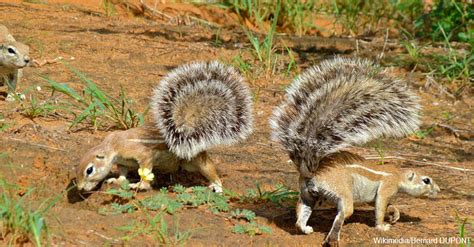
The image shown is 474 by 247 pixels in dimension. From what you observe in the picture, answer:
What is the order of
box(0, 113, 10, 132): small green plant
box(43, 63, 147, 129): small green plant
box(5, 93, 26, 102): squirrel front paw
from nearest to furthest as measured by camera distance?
box(0, 113, 10, 132): small green plant → box(43, 63, 147, 129): small green plant → box(5, 93, 26, 102): squirrel front paw

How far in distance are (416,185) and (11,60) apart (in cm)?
396

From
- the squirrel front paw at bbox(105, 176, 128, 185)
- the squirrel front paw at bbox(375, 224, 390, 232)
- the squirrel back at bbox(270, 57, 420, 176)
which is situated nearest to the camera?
the squirrel back at bbox(270, 57, 420, 176)

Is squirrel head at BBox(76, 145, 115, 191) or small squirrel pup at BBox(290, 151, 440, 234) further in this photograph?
squirrel head at BBox(76, 145, 115, 191)

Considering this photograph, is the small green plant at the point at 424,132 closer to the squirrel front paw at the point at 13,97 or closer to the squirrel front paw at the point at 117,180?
the squirrel front paw at the point at 117,180

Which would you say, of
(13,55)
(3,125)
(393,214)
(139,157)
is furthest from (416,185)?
(13,55)

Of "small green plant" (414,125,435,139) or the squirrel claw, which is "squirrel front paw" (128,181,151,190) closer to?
the squirrel claw

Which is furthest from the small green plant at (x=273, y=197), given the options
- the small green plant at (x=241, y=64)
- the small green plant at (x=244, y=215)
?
the small green plant at (x=241, y=64)

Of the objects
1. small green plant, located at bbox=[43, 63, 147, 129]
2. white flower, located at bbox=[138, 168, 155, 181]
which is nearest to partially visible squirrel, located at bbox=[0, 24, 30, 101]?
small green plant, located at bbox=[43, 63, 147, 129]

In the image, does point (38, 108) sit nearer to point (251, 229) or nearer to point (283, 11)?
point (251, 229)

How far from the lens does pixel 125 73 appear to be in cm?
845

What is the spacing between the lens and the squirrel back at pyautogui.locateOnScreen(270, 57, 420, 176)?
498 cm

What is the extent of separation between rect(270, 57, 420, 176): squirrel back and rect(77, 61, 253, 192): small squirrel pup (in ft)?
2.13

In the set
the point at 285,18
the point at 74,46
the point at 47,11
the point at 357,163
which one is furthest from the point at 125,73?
the point at 357,163

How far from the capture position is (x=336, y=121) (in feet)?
16.3
